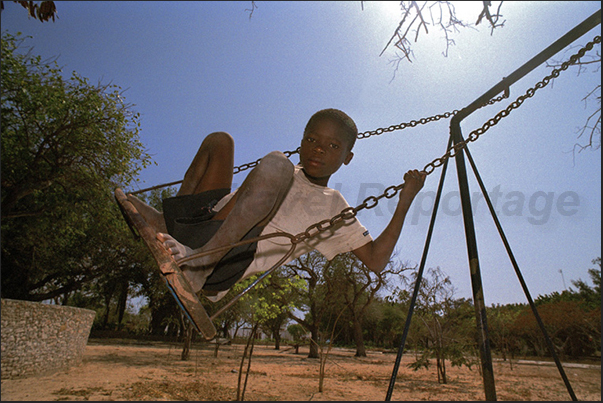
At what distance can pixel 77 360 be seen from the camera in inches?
475

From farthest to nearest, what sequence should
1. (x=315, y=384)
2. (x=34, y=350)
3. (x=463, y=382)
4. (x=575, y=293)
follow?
1. (x=575, y=293)
2. (x=463, y=382)
3. (x=315, y=384)
4. (x=34, y=350)

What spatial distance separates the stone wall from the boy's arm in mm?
10480

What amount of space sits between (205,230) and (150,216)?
1.69 ft

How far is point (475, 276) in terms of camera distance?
263 centimetres

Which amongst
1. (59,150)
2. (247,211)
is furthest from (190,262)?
(59,150)

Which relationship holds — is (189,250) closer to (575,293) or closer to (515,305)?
(575,293)

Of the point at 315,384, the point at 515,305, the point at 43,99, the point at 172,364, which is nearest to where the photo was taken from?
the point at 43,99

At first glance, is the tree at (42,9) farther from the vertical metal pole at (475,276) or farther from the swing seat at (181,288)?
the vertical metal pole at (475,276)

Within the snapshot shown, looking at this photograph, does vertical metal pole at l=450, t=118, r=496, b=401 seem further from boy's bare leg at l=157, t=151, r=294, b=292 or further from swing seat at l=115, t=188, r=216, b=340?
swing seat at l=115, t=188, r=216, b=340

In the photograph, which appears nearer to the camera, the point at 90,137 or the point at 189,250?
the point at 189,250

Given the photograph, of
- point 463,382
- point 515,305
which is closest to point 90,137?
point 463,382

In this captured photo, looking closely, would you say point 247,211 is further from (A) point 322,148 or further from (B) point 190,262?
(A) point 322,148

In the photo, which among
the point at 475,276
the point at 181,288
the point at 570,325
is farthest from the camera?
the point at 570,325

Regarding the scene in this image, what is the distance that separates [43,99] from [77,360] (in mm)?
8483
